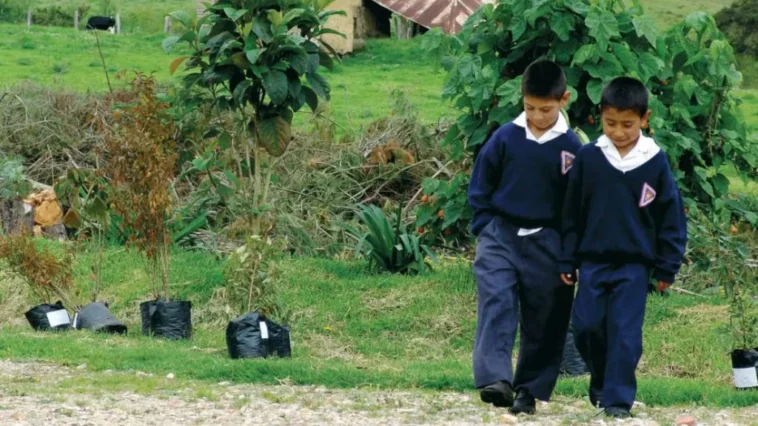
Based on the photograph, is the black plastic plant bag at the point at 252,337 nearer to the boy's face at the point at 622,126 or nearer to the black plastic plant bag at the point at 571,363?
the black plastic plant bag at the point at 571,363

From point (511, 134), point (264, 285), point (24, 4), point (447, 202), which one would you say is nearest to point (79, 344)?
point (264, 285)

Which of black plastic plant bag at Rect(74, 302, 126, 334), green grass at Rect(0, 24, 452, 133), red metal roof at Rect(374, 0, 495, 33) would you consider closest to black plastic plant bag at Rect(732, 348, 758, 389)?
black plastic plant bag at Rect(74, 302, 126, 334)

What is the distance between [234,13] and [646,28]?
3.39 m

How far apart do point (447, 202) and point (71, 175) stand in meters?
3.27

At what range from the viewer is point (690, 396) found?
8422mm

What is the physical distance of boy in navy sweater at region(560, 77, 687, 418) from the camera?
721cm

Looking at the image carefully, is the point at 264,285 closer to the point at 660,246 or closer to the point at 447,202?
the point at 447,202

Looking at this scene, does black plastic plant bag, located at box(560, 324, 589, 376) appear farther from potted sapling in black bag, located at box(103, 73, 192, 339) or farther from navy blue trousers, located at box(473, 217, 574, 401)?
potted sapling in black bag, located at box(103, 73, 192, 339)

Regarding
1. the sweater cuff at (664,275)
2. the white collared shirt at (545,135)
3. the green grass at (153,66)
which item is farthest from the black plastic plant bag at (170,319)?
the green grass at (153,66)

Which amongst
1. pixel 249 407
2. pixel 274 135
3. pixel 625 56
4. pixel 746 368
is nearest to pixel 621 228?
pixel 746 368

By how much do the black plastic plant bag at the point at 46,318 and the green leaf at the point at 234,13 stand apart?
284 centimetres

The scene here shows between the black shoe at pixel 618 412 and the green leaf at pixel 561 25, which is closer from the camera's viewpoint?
the black shoe at pixel 618 412

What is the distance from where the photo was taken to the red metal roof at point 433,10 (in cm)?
3234

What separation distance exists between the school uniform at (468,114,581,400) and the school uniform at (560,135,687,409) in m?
0.16
